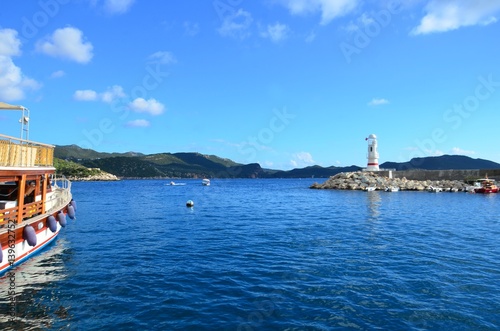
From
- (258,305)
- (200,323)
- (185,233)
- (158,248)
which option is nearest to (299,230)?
(185,233)

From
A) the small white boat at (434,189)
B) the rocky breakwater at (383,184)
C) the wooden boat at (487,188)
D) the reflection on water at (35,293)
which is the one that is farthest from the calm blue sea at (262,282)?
the rocky breakwater at (383,184)

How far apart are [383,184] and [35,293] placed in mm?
91292

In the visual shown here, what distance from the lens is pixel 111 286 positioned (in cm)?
1421

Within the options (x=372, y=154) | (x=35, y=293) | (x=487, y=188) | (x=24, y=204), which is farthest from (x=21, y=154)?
(x=372, y=154)

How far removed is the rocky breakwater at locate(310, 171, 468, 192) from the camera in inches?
3450

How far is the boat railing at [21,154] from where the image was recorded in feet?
53.9

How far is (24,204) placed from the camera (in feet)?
64.7

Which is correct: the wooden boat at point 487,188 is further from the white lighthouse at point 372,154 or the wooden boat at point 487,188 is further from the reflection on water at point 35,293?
the reflection on water at point 35,293

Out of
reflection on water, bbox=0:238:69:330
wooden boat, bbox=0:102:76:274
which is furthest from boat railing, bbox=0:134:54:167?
reflection on water, bbox=0:238:69:330

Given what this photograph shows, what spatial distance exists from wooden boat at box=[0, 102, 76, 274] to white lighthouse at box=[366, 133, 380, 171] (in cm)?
9467

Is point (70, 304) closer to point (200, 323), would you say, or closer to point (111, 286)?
point (111, 286)

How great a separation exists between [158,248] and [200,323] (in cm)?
1215

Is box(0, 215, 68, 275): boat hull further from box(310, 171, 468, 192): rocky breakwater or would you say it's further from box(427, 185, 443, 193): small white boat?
box(427, 185, 443, 193): small white boat

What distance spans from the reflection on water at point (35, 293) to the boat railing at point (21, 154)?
18.8ft
